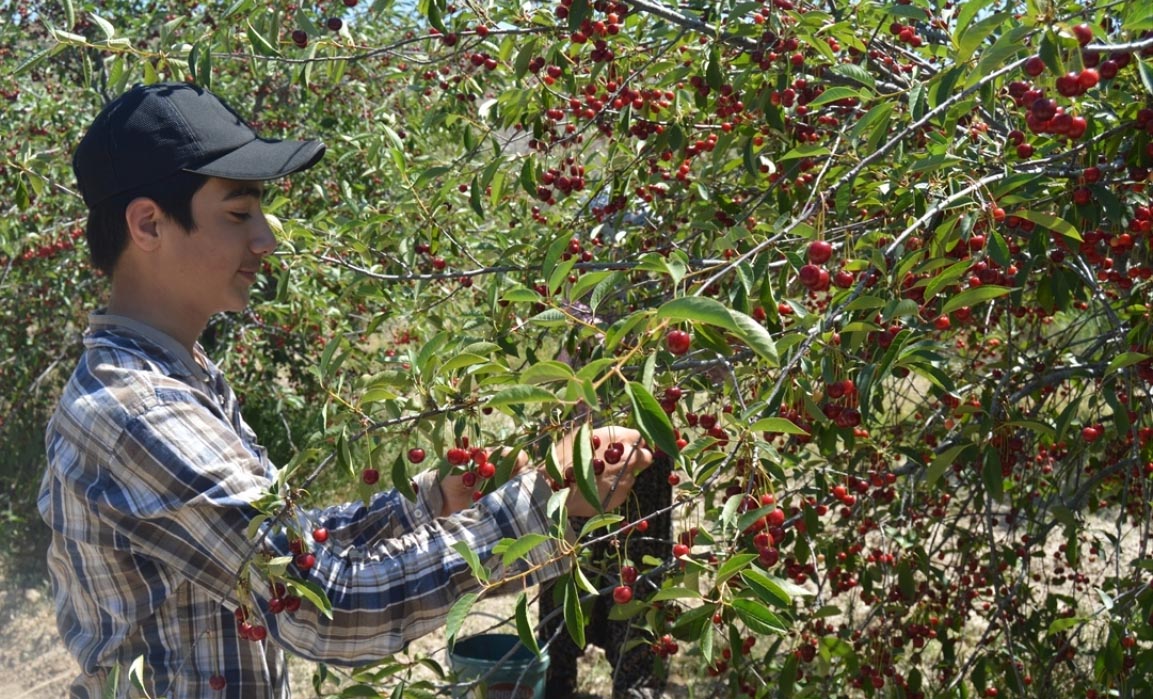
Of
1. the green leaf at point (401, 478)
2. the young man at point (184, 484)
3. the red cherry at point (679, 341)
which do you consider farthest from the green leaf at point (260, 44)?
the red cherry at point (679, 341)

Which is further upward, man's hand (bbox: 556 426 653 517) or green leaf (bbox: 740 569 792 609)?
green leaf (bbox: 740 569 792 609)

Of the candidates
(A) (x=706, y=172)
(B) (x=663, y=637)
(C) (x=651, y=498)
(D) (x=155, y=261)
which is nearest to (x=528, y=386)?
(D) (x=155, y=261)

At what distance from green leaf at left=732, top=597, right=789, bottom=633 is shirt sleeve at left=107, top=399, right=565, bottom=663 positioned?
0.29 meters

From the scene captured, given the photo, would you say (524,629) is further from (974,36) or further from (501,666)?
(501,666)

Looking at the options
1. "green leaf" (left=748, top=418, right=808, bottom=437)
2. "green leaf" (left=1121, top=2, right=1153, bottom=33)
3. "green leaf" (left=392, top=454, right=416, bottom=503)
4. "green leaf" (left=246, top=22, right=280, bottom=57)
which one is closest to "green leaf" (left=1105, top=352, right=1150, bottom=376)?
"green leaf" (left=1121, top=2, right=1153, bottom=33)

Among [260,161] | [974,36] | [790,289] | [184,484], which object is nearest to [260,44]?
[260,161]

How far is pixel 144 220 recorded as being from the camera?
174 centimetres

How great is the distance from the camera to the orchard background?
1447 mm

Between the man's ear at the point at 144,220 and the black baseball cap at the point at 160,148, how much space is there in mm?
33

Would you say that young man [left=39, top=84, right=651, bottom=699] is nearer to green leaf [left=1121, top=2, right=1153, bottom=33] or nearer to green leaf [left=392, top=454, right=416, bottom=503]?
green leaf [left=392, top=454, right=416, bottom=503]

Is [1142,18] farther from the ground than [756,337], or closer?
farther from the ground

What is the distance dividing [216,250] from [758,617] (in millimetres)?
1031

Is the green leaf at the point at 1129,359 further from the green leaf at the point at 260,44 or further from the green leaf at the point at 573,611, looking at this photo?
the green leaf at the point at 260,44

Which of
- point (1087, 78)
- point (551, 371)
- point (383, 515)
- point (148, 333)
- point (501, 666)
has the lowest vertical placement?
point (501, 666)
